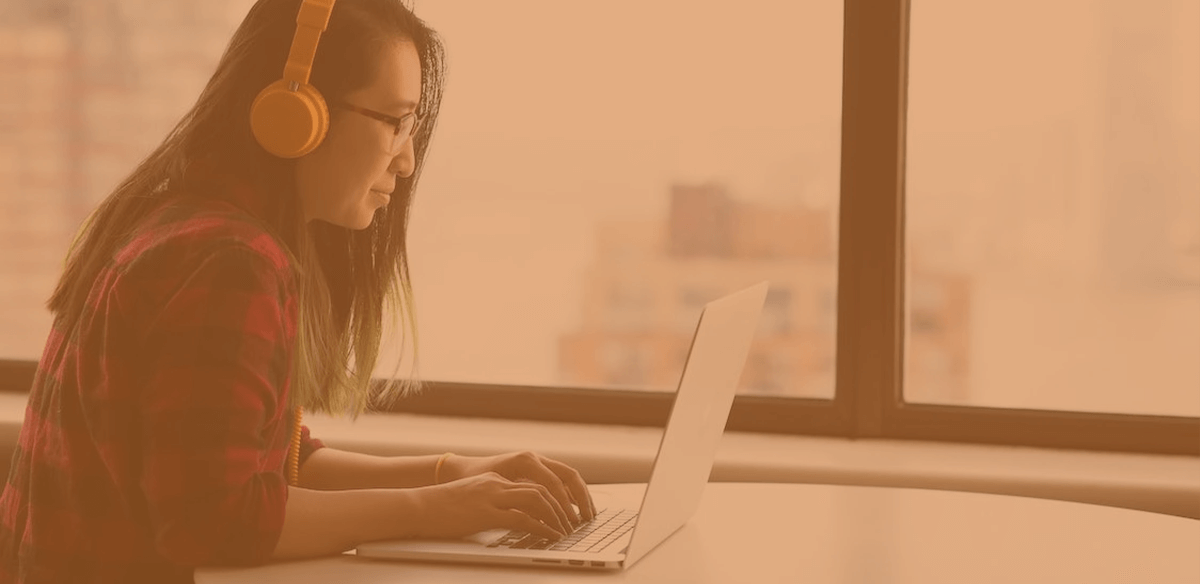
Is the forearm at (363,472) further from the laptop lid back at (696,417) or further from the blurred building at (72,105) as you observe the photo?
the blurred building at (72,105)

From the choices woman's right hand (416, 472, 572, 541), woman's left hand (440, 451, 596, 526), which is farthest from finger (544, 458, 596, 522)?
woman's right hand (416, 472, 572, 541)

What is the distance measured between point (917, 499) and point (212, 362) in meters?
0.83

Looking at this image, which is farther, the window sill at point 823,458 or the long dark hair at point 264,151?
the window sill at point 823,458

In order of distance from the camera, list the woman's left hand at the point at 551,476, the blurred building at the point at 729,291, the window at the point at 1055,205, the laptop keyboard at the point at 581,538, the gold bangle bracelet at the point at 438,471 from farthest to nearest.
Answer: the blurred building at the point at 729,291 < the window at the point at 1055,205 < the gold bangle bracelet at the point at 438,471 < the woman's left hand at the point at 551,476 < the laptop keyboard at the point at 581,538

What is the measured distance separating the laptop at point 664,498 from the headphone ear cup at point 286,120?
1.20 ft

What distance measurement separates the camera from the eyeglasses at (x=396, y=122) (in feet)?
4.41

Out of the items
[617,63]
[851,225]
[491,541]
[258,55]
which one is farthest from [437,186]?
[491,541]

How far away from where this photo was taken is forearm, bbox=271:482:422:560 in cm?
120

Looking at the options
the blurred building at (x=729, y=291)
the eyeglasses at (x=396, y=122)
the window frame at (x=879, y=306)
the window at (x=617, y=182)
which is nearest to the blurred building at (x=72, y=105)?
the window at (x=617, y=182)

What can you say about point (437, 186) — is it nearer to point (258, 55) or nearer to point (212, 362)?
point (258, 55)

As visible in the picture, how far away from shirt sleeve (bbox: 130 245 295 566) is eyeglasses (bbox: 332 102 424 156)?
225 mm

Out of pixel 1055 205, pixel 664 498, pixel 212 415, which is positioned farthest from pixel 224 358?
pixel 1055 205

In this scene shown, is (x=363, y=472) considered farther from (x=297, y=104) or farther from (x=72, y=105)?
(x=72, y=105)

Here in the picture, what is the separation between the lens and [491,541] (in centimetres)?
125
